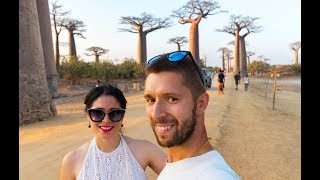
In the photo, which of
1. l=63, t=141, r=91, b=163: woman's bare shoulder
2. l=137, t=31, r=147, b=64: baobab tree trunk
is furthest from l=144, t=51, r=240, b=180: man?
l=137, t=31, r=147, b=64: baobab tree trunk

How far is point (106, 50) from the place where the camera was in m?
38.5

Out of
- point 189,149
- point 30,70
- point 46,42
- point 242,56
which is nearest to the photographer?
point 189,149

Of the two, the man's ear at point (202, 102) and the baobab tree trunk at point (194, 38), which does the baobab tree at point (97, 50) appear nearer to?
the baobab tree trunk at point (194, 38)

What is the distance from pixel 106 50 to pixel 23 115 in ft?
100

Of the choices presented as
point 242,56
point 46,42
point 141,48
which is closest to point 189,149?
point 46,42

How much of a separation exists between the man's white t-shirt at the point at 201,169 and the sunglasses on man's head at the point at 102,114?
830mm

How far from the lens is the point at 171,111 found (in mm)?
1187

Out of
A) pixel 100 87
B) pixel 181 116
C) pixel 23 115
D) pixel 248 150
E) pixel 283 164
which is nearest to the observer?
pixel 181 116

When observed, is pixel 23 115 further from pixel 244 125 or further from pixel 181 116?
pixel 181 116

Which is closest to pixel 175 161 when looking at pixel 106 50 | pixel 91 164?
pixel 91 164

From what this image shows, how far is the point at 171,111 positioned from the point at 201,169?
214 mm

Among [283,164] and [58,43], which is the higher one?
[58,43]

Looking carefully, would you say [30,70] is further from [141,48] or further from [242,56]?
[242,56]

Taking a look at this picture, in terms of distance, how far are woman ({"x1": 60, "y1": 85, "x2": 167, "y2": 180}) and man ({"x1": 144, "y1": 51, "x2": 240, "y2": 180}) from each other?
730mm
